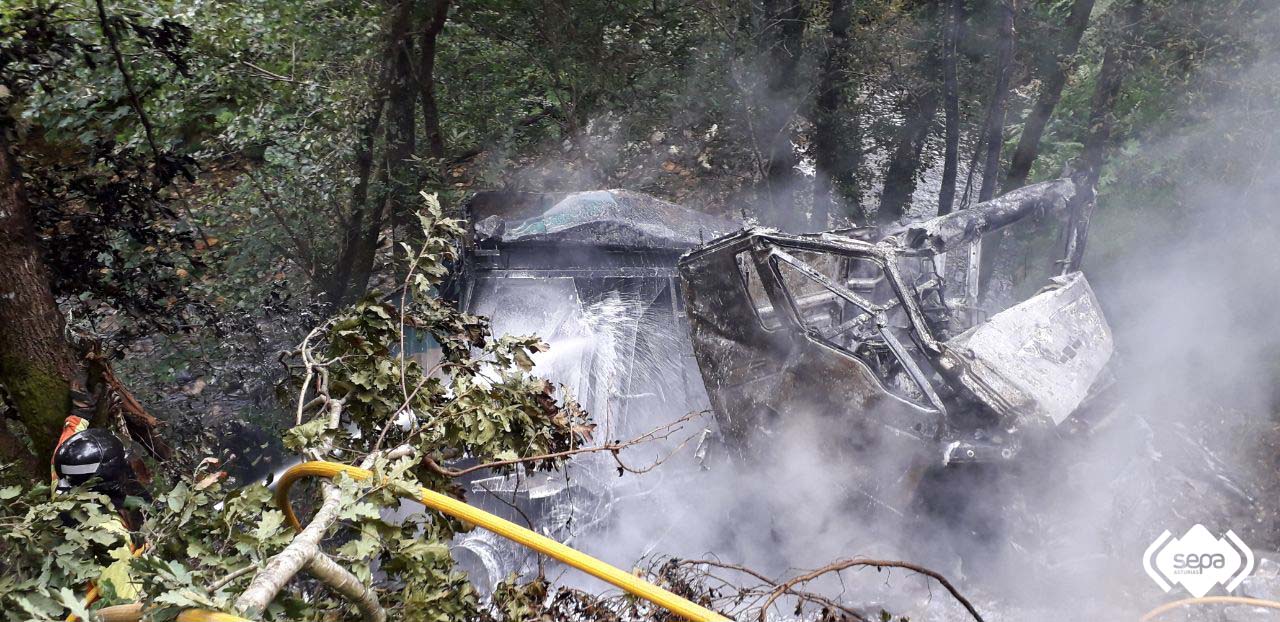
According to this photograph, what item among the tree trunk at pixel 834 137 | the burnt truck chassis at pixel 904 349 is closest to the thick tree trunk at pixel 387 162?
the burnt truck chassis at pixel 904 349

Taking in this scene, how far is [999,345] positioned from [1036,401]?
42cm

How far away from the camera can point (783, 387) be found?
5.09 metres

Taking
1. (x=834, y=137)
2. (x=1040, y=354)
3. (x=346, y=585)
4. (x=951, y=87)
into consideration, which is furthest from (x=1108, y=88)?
(x=346, y=585)

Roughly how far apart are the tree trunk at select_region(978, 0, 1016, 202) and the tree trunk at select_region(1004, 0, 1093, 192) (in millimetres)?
416

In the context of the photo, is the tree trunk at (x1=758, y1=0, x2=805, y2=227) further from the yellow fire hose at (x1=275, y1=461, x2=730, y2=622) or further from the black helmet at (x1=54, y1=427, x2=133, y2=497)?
the yellow fire hose at (x1=275, y1=461, x2=730, y2=622)

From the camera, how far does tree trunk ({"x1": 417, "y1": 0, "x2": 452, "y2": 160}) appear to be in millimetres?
7367

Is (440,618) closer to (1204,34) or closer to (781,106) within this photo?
(781,106)

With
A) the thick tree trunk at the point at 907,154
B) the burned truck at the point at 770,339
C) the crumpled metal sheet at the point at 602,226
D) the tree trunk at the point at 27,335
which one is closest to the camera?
the tree trunk at the point at 27,335

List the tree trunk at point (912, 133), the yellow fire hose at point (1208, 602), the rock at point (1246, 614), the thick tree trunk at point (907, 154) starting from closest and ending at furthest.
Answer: the yellow fire hose at point (1208, 602)
the rock at point (1246, 614)
the tree trunk at point (912, 133)
the thick tree trunk at point (907, 154)

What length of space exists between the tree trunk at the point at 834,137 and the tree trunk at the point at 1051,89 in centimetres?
159

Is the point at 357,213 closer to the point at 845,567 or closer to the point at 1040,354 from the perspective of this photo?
the point at 1040,354

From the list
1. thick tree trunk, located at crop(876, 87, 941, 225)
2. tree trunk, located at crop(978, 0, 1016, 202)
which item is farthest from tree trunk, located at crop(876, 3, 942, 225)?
tree trunk, located at crop(978, 0, 1016, 202)

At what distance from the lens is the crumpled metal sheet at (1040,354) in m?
4.30

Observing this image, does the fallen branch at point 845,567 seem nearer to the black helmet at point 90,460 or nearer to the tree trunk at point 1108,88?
the black helmet at point 90,460
